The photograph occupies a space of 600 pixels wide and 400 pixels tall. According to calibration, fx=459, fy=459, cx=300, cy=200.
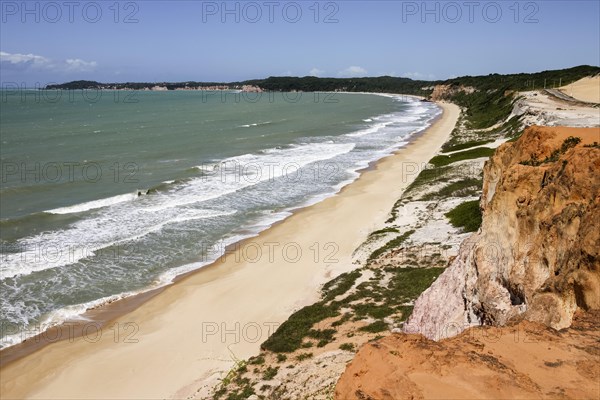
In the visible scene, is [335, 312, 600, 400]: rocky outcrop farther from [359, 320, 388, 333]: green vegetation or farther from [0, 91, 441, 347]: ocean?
[0, 91, 441, 347]: ocean

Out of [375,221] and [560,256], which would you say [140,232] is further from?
[560,256]

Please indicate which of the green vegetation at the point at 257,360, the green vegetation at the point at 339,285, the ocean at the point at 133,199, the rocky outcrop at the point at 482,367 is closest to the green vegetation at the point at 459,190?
the ocean at the point at 133,199

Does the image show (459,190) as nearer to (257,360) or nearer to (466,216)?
(466,216)

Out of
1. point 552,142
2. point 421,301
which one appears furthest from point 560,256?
point 552,142

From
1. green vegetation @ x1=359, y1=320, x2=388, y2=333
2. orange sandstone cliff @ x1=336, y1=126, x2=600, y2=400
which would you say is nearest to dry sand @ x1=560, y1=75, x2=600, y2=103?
green vegetation @ x1=359, y1=320, x2=388, y2=333

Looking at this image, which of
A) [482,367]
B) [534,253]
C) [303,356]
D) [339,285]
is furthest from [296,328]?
[482,367]
